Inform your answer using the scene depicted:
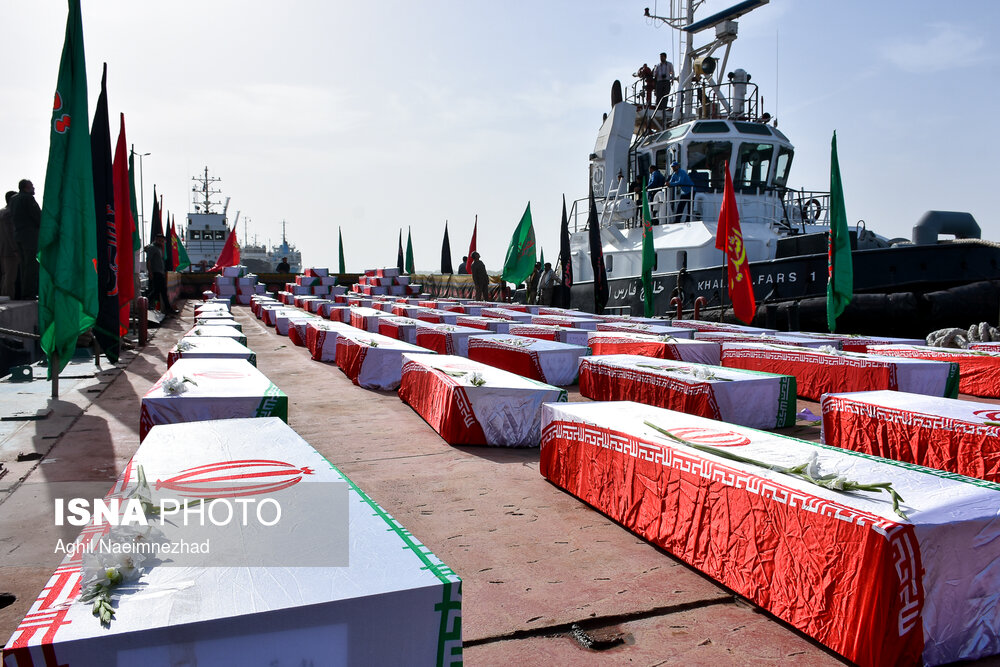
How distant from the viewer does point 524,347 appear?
9.86 metres

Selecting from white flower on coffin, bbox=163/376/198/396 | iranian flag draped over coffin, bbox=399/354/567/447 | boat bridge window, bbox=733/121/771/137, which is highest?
boat bridge window, bbox=733/121/771/137

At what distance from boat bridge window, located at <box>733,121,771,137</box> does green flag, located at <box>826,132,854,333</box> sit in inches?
340

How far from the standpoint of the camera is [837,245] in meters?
12.1

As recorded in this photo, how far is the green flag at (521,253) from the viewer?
21000 mm

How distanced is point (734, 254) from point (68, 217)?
11416mm

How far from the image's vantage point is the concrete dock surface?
2.82 m

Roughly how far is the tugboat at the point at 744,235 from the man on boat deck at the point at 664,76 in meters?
0.42

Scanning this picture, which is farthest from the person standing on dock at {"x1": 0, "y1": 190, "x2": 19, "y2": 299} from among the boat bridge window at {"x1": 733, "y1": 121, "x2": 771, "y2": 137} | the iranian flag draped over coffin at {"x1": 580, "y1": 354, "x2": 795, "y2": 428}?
the boat bridge window at {"x1": 733, "y1": 121, "x2": 771, "y2": 137}

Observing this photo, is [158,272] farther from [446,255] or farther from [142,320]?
[446,255]

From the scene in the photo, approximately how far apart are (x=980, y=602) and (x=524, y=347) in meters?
7.37

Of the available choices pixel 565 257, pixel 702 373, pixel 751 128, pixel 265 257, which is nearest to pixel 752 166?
pixel 751 128

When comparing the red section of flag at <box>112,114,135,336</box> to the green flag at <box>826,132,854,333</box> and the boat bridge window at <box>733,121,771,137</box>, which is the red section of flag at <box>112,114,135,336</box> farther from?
the boat bridge window at <box>733,121,771,137</box>

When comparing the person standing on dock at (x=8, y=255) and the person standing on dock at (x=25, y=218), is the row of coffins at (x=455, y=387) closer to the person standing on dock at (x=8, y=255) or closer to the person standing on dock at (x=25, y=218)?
the person standing on dock at (x=25, y=218)

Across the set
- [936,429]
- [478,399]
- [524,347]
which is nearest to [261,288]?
[524,347]
